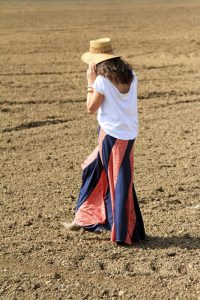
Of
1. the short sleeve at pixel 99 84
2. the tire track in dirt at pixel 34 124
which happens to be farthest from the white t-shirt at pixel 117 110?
the tire track in dirt at pixel 34 124

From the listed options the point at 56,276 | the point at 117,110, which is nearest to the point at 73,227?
the point at 56,276

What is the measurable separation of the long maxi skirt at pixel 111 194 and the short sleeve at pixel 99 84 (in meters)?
0.38

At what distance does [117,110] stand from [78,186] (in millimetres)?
2109

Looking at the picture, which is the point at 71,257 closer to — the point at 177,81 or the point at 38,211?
the point at 38,211

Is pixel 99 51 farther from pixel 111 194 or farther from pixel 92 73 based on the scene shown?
pixel 111 194

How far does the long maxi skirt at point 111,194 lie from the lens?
5.00 m

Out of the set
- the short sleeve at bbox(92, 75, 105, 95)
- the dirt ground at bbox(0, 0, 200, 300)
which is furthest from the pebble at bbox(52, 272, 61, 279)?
the short sleeve at bbox(92, 75, 105, 95)

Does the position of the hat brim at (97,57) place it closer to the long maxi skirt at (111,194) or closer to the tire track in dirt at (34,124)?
the long maxi skirt at (111,194)

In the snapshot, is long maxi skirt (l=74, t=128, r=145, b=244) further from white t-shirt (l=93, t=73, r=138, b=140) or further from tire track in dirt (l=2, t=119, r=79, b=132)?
tire track in dirt (l=2, t=119, r=79, b=132)

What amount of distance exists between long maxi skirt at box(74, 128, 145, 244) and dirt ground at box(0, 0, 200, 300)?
0.14 metres

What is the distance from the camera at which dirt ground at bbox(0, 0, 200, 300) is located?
15.3ft

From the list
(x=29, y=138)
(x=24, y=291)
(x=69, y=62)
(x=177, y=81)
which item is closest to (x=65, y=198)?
(x=24, y=291)

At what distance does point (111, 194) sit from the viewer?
200 inches

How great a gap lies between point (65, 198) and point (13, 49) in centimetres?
1385
